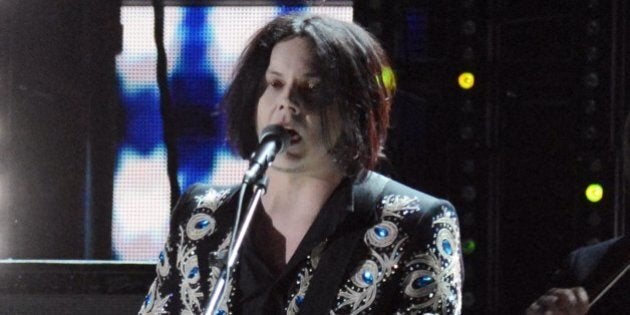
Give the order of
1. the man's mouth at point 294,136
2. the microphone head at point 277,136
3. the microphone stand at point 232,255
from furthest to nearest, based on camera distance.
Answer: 1. the man's mouth at point 294,136
2. the microphone head at point 277,136
3. the microphone stand at point 232,255

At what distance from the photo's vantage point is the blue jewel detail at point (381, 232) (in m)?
1.97

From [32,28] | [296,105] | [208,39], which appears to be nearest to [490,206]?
[208,39]

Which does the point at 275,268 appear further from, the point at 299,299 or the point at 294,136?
the point at 294,136

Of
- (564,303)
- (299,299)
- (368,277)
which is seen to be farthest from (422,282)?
(564,303)

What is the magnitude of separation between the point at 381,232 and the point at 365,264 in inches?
2.8

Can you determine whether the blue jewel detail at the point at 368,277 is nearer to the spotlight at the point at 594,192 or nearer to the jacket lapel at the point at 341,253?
the jacket lapel at the point at 341,253

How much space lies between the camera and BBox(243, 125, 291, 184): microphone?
167 centimetres

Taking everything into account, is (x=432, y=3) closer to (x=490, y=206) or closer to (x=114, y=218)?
(x=490, y=206)

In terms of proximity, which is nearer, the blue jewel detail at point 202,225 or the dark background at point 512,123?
the blue jewel detail at point 202,225

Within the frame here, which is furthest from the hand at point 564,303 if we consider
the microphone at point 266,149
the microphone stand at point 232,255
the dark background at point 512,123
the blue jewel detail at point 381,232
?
the microphone stand at point 232,255

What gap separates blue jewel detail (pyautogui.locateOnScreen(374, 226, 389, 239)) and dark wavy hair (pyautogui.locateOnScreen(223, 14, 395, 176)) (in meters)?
0.13

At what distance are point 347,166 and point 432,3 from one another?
0.99 meters

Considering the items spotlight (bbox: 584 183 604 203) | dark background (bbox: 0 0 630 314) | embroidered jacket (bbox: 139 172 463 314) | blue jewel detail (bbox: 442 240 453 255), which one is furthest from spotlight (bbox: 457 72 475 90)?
blue jewel detail (bbox: 442 240 453 255)

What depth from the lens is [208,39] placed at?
9.81 ft
